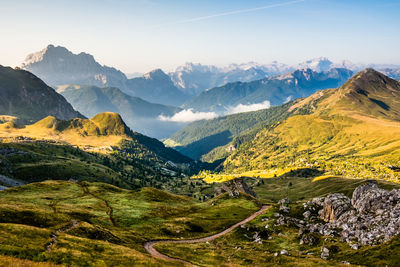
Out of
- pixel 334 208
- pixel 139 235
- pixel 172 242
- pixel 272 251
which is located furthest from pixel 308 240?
pixel 139 235

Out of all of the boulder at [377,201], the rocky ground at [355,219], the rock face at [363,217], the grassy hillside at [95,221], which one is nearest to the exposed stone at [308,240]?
the rocky ground at [355,219]

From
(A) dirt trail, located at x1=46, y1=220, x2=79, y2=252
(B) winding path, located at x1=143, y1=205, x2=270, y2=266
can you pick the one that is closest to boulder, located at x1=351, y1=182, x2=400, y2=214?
(B) winding path, located at x1=143, y1=205, x2=270, y2=266

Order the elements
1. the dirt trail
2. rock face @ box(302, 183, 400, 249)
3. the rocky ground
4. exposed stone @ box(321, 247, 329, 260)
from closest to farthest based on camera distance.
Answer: the dirt trail → exposed stone @ box(321, 247, 329, 260) → rock face @ box(302, 183, 400, 249) → the rocky ground

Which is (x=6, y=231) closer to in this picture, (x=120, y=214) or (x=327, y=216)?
(x=120, y=214)

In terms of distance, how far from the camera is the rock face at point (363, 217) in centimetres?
7950

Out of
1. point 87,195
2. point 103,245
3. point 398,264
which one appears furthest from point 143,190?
point 398,264

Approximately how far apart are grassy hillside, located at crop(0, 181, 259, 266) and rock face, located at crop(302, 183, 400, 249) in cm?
4290

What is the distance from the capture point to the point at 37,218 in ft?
251

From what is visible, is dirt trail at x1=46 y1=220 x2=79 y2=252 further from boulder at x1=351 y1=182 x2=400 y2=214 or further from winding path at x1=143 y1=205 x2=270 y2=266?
boulder at x1=351 y1=182 x2=400 y2=214

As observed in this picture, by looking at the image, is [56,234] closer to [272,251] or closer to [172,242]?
[172,242]

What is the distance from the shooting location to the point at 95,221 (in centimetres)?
9838

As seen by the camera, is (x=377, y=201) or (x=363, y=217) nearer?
(x=363, y=217)

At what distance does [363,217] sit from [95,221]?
9669 cm

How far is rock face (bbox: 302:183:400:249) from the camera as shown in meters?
79.5
